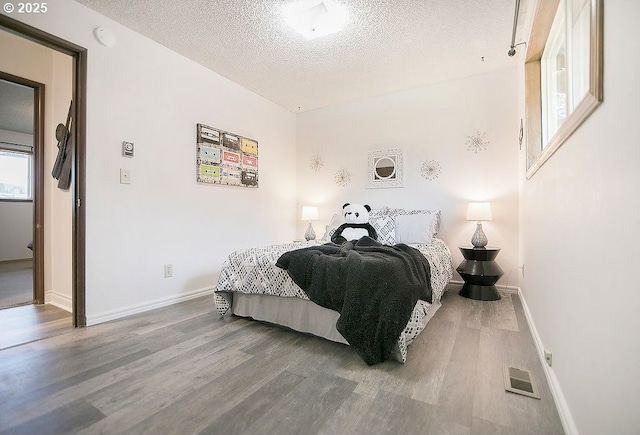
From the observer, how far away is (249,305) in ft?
8.07

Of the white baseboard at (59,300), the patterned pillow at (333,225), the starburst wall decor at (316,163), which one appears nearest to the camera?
the white baseboard at (59,300)

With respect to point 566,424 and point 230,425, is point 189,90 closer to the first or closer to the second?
point 230,425

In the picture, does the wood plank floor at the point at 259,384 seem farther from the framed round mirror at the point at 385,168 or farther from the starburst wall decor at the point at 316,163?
the starburst wall decor at the point at 316,163

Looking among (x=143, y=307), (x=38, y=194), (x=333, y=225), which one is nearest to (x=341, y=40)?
(x=333, y=225)

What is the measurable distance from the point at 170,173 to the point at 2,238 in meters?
4.82

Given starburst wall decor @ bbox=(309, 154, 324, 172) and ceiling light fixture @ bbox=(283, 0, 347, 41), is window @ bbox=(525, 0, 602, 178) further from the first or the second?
starburst wall decor @ bbox=(309, 154, 324, 172)

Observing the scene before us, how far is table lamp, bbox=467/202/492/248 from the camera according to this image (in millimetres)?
3117

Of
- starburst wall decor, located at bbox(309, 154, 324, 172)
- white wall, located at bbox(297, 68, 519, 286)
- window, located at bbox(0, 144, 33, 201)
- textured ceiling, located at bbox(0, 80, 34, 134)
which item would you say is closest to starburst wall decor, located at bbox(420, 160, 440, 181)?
white wall, located at bbox(297, 68, 519, 286)

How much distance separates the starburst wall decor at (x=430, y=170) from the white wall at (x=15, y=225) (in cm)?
708

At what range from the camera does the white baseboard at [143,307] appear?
2.41 meters

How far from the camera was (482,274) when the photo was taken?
116 inches

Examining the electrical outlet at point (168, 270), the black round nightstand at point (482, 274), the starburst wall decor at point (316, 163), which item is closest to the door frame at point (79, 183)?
the electrical outlet at point (168, 270)

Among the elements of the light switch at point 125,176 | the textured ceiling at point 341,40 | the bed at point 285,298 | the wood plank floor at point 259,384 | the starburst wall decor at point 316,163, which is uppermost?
the textured ceiling at point 341,40

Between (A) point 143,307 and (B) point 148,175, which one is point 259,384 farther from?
(B) point 148,175
